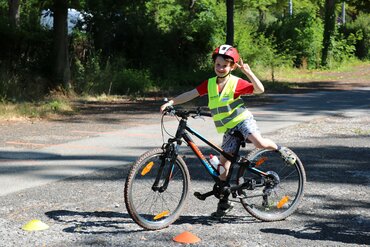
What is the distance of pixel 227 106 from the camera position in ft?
17.4

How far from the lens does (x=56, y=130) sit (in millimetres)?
11500

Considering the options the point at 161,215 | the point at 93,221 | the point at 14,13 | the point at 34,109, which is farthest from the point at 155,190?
the point at 14,13

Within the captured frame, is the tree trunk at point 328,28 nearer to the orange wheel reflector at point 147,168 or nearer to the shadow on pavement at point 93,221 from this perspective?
the shadow on pavement at point 93,221

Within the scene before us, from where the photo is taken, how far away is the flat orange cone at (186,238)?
16.0ft

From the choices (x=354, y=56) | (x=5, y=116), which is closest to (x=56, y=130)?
(x=5, y=116)

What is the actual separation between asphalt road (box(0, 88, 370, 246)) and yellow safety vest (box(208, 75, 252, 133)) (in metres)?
0.92

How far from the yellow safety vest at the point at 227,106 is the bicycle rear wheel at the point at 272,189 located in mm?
425

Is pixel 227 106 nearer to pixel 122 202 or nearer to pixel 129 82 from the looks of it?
pixel 122 202

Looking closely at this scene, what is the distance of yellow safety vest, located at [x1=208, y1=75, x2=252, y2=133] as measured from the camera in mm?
5309

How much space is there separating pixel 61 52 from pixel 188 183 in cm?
1333

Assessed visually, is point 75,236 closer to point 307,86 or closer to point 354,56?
point 307,86

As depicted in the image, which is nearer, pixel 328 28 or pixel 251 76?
pixel 251 76

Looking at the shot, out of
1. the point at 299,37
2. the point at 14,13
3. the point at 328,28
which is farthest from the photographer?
the point at 328,28

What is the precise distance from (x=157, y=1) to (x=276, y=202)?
19363 mm
